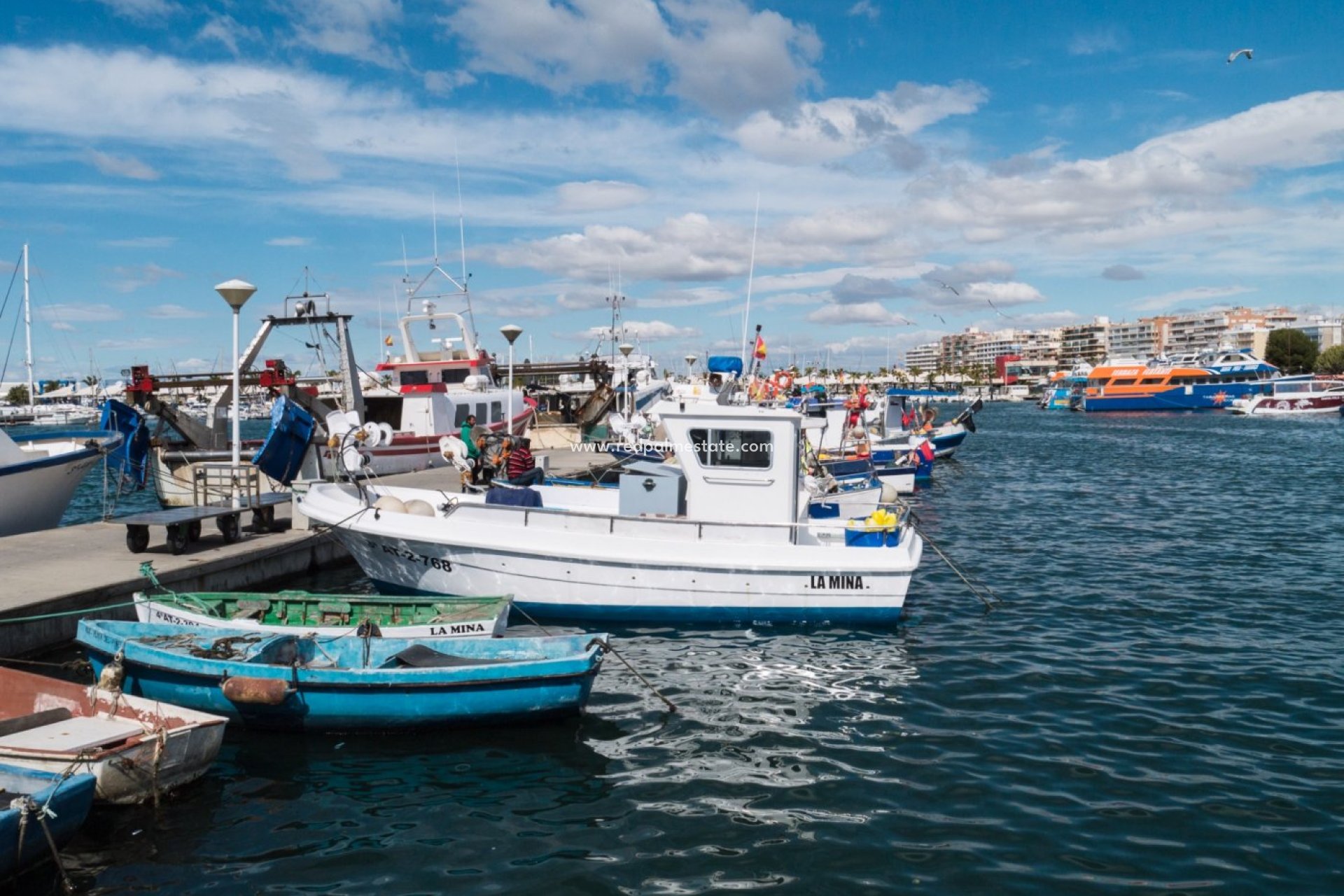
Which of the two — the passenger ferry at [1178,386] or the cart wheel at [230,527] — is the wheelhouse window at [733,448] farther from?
the passenger ferry at [1178,386]

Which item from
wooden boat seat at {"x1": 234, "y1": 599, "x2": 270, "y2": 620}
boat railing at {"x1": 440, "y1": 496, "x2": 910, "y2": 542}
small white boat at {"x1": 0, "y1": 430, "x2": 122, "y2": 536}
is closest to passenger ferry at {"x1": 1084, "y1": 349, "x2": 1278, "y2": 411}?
boat railing at {"x1": 440, "y1": 496, "x2": 910, "y2": 542}

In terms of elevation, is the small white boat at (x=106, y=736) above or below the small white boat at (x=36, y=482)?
below

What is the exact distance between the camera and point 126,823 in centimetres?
739

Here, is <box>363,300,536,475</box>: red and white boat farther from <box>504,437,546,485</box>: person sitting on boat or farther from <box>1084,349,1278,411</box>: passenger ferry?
A: <box>1084,349,1278,411</box>: passenger ferry

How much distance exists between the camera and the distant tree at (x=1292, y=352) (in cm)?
13988

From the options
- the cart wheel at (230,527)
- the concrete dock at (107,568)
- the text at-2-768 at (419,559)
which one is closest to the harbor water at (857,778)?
the text at-2-768 at (419,559)

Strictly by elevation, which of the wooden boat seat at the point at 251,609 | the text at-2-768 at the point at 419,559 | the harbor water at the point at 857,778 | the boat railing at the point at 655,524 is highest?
the boat railing at the point at 655,524

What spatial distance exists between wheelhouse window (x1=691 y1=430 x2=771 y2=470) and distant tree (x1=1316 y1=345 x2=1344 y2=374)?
158223 mm

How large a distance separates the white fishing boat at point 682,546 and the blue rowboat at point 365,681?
361cm

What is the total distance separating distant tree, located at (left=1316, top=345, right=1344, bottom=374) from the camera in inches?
5399

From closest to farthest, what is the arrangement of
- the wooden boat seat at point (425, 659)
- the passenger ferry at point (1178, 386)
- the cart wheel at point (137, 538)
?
the wooden boat seat at point (425, 659) → the cart wheel at point (137, 538) → the passenger ferry at point (1178, 386)

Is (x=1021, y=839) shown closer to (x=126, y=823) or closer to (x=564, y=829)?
(x=564, y=829)

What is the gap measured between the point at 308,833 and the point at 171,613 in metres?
4.75

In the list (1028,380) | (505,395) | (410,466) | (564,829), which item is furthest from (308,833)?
(1028,380)
